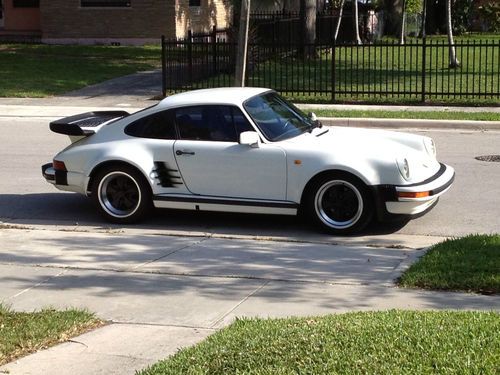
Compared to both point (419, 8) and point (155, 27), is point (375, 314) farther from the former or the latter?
point (419, 8)

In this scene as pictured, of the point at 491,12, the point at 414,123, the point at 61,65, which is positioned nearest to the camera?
the point at 414,123

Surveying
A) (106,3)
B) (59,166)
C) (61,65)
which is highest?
(106,3)

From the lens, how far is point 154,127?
1038 cm

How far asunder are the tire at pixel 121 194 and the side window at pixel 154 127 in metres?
0.43

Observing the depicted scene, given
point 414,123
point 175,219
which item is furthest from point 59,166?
point 414,123

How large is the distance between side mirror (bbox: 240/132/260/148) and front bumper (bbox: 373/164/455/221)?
1.32m

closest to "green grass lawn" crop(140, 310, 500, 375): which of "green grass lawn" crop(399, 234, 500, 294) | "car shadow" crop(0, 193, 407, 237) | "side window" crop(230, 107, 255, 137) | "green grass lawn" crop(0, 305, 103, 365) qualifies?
"green grass lawn" crop(0, 305, 103, 365)

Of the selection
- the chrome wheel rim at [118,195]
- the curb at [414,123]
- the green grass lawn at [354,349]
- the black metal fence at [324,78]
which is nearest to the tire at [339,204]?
the chrome wheel rim at [118,195]

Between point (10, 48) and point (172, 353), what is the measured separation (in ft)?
97.9

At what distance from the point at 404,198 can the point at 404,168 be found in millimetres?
307

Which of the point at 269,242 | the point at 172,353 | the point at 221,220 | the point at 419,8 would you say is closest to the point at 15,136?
the point at 221,220

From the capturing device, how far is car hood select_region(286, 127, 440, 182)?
31.4ft

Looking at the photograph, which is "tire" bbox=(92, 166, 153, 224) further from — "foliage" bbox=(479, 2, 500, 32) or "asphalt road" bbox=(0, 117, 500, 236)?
"foliage" bbox=(479, 2, 500, 32)

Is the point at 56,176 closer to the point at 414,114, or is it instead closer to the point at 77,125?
the point at 77,125
